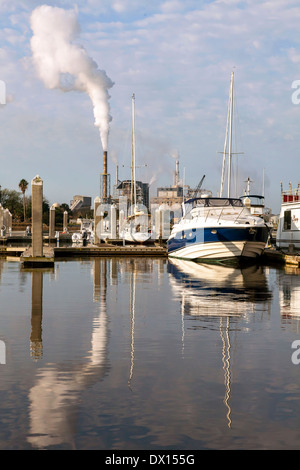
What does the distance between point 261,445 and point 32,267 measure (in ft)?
85.8

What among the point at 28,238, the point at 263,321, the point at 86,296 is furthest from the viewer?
the point at 28,238

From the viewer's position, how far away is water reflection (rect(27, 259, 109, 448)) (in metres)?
6.34

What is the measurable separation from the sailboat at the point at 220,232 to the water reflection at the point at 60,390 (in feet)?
69.6

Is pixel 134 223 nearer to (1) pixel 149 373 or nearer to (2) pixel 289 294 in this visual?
(2) pixel 289 294

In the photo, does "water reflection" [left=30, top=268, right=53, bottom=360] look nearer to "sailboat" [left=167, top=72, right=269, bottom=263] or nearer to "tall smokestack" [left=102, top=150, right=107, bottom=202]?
"sailboat" [left=167, top=72, right=269, bottom=263]

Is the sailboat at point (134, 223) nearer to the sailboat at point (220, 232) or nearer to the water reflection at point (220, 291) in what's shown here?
the sailboat at point (220, 232)

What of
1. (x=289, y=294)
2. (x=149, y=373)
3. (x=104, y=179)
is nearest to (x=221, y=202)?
(x=289, y=294)

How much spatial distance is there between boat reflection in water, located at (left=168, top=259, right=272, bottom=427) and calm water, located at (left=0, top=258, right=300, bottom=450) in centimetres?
6

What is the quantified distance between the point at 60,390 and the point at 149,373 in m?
1.62

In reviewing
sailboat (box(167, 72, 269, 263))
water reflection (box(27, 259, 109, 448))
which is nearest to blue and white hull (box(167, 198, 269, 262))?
sailboat (box(167, 72, 269, 263))

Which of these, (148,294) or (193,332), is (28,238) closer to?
(148,294)

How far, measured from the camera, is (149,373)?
350 inches
